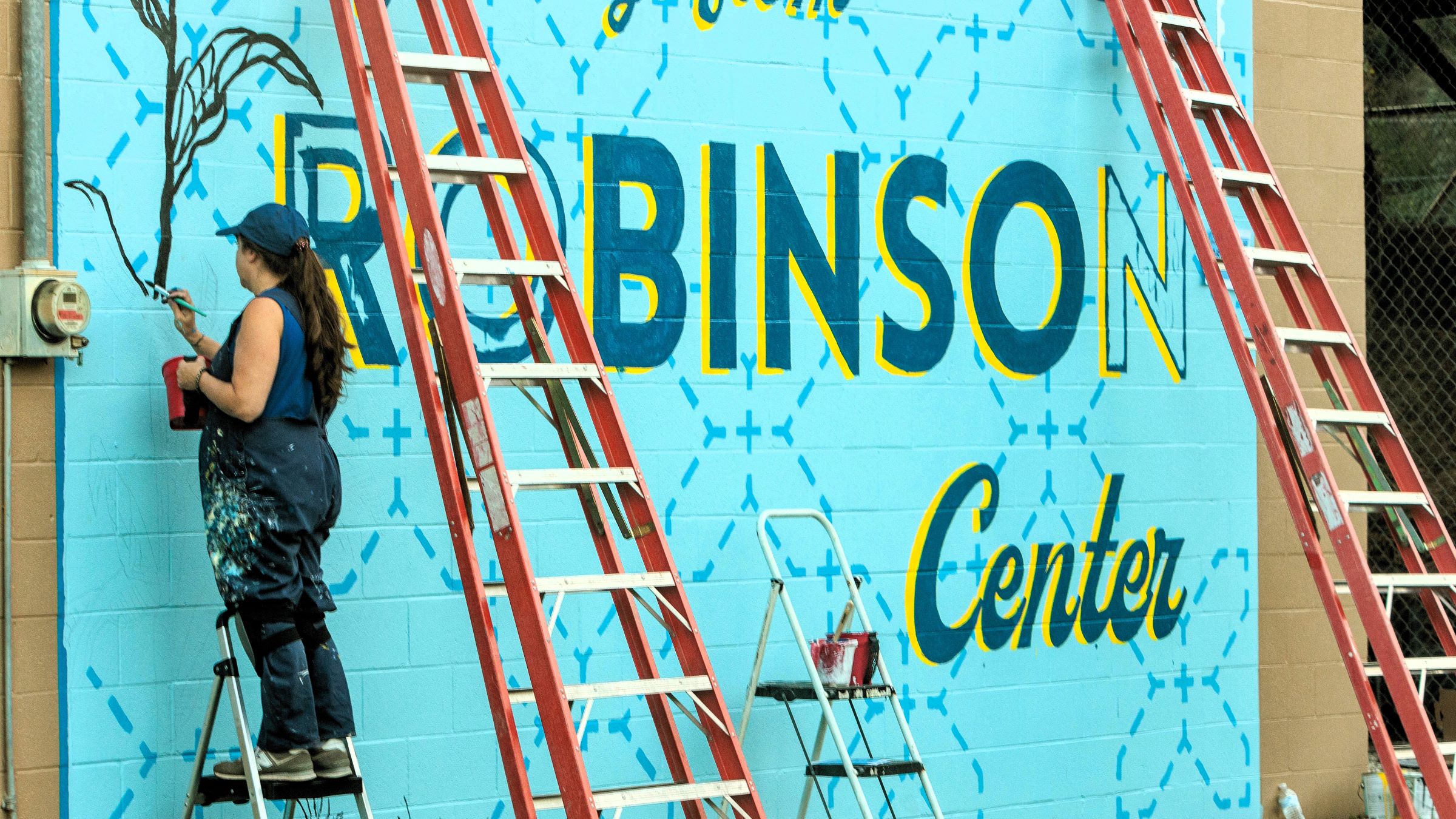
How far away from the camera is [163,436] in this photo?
4.50 m

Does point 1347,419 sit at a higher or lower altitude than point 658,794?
higher

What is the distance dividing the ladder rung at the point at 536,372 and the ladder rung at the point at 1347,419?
2.55 meters

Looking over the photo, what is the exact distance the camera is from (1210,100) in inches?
228

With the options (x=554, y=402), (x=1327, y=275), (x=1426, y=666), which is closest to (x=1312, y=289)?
(x=1327, y=275)

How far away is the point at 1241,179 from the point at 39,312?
398 cm

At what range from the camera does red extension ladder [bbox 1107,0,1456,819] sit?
16.7ft

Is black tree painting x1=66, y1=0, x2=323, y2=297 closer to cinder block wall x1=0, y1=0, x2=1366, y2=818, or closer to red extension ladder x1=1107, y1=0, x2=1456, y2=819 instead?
red extension ladder x1=1107, y1=0, x2=1456, y2=819

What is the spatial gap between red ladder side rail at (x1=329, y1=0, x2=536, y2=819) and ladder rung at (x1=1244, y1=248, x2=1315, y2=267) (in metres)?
2.97

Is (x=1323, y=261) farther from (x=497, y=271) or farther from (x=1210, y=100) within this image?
(x=497, y=271)

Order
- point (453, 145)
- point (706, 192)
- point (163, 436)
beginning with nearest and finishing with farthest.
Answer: point (163, 436)
point (453, 145)
point (706, 192)

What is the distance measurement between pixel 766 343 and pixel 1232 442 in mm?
2074

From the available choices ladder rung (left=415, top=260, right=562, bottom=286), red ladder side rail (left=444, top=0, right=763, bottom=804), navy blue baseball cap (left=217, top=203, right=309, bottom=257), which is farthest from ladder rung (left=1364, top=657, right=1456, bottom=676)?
navy blue baseball cap (left=217, top=203, right=309, bottom=257)

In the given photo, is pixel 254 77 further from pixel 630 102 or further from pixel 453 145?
pixel 630 102

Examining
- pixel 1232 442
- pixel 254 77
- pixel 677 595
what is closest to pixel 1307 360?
pixel 1232 442
